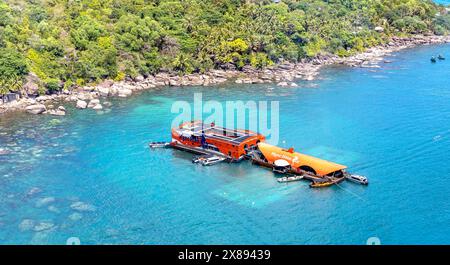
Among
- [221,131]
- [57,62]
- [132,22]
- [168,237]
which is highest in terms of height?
[132,22]

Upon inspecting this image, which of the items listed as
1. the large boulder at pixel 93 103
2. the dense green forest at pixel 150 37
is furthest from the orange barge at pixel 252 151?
the dense green forest at pixel 150 37

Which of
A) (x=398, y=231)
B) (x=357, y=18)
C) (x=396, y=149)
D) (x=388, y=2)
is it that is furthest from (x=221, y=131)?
(x=388, y=2)

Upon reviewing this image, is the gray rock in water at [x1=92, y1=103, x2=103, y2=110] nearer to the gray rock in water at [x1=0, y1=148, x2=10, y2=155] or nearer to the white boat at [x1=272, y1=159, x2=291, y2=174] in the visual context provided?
the gray rock in water at [x1=0, y1=148, x2=10, y2=155]

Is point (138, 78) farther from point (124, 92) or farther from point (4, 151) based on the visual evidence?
point (4, 151)

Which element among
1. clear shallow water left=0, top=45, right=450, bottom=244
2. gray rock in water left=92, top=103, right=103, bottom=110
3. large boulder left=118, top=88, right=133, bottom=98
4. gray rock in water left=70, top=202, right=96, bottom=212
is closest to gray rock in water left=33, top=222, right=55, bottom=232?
clear shallow water left=0, top=45, right=450, bottom=244

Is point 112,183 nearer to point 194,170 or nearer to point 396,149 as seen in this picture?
point 194,170

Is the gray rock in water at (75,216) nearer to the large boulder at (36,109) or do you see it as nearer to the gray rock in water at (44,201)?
the gray rock in water at (44,201)
